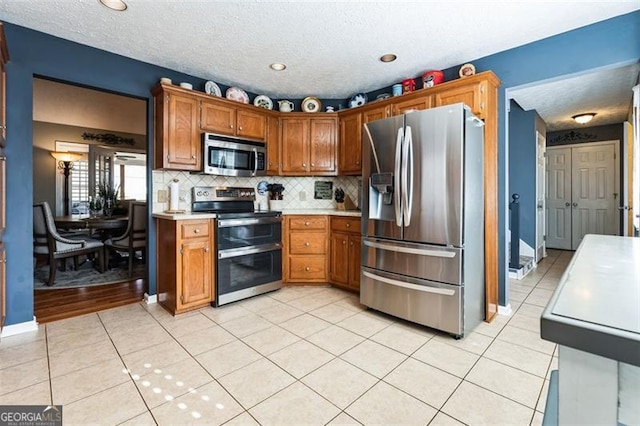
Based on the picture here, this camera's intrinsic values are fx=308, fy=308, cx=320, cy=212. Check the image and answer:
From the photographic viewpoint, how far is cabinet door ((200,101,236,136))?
128 inches

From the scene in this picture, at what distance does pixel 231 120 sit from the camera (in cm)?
348

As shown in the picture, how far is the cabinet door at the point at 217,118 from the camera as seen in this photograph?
10.7ft

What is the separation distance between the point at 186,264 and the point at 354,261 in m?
1.75

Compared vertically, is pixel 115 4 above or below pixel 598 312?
above

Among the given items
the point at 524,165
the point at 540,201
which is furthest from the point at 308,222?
the point at 540,201

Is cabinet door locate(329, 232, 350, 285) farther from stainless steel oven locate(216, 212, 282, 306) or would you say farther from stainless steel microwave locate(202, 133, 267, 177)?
stainless steel microwave locate(202, 133, 267, 177)

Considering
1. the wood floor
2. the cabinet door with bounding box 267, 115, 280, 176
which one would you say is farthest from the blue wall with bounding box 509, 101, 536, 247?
the wood floor

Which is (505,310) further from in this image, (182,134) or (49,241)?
(49,241)

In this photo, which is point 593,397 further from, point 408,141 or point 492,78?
point 492,78

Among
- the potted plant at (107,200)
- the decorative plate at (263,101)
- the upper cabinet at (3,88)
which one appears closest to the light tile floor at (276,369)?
the upper cabinet at (3,88)

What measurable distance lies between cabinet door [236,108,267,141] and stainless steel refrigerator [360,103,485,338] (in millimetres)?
1468

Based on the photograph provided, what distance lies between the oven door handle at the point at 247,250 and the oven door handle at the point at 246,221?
25 centimetres

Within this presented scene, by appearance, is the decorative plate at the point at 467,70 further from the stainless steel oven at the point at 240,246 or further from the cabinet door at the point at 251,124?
the stainless steel oven at the point at 240,246

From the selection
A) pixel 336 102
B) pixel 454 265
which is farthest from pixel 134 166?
pixel 454 265
